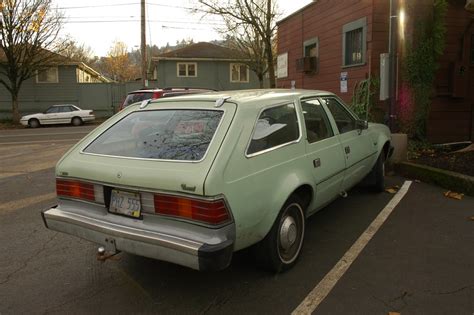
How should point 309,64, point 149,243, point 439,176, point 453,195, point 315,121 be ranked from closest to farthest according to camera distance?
Result: point 149,243
point 315,121
point 453,195
point 439,176
point 309,64

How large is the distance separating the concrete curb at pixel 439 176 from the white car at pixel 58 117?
69.1ft

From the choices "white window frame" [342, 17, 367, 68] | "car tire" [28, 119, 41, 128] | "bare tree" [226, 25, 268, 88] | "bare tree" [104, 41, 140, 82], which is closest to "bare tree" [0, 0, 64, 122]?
"car tire" [28, 119, 41, 128]

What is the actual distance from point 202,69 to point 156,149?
101 ft

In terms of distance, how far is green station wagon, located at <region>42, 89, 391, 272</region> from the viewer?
9.91ft

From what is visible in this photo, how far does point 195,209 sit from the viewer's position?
9.86 ft

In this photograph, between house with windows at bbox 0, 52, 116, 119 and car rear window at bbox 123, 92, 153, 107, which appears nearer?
car rear window at bbox 123, 92, 153, 107

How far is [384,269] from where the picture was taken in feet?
12.4

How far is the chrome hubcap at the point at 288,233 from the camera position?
144 inches

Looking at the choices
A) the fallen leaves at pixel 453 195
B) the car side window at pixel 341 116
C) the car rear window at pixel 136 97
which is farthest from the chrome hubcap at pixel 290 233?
the car rear window at pixel 136 97

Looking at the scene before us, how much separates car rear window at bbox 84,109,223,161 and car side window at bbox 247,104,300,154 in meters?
0.35

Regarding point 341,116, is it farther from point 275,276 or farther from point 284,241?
point 275,276

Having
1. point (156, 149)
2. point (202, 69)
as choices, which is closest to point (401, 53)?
point (156, 149)

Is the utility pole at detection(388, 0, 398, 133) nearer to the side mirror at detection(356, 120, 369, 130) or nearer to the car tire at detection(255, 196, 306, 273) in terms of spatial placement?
the side mirror at detection(356, 120, 369, 130)

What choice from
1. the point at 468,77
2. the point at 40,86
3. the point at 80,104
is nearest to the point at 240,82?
the point at 80,104
